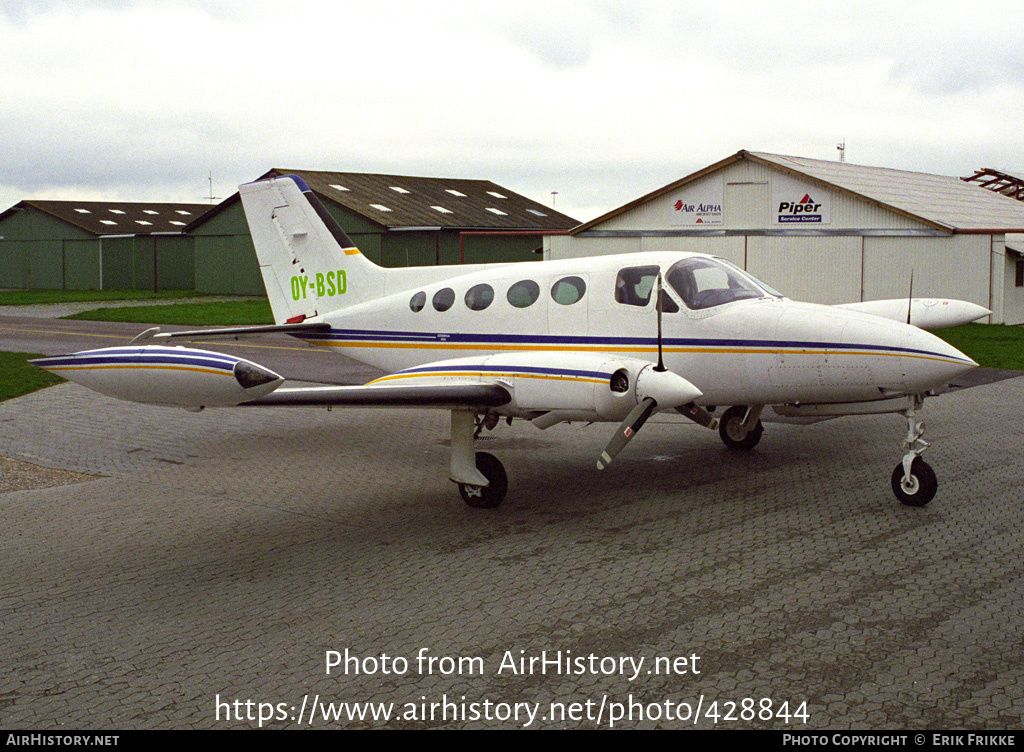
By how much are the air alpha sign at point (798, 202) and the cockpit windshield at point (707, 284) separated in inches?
893

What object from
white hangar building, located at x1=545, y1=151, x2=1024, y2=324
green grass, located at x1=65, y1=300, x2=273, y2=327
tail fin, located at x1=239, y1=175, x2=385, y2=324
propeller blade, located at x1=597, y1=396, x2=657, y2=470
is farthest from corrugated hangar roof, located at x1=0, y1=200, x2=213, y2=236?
propeller blade, located at x1=597, y1=396, x2=657, y2=470

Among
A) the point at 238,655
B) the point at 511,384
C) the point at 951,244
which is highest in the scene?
the point at 951,244

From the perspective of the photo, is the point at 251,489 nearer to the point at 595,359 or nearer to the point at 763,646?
the point at 595,359

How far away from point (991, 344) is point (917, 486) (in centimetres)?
1844

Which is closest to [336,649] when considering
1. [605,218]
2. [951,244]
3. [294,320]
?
[294,320]

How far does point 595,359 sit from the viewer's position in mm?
10648

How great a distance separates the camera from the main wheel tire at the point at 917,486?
417 inches

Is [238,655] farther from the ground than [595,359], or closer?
closer

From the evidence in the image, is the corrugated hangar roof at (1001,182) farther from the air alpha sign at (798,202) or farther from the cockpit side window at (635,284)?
the cockpit side window at (635,284)

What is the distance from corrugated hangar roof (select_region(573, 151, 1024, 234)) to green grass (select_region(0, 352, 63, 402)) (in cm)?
2111

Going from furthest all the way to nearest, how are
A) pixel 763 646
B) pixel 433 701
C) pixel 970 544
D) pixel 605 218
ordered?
pixel 605 218
pixel 970 544
pixel 763 646
pixel 433 701

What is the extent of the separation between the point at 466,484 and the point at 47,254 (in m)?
69.0

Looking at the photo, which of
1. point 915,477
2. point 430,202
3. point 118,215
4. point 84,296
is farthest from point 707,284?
point 118,215

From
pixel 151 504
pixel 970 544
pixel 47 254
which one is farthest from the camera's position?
pixel 47 254
